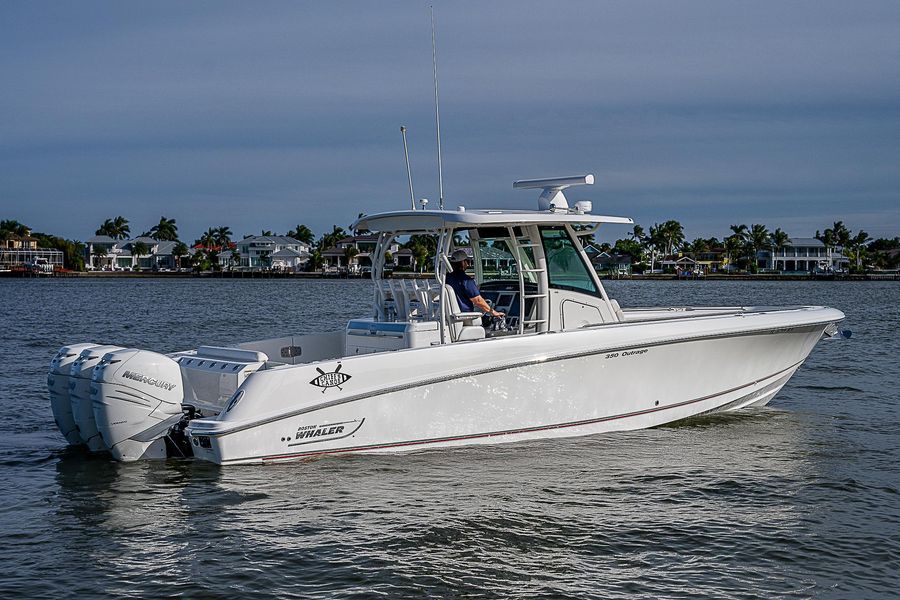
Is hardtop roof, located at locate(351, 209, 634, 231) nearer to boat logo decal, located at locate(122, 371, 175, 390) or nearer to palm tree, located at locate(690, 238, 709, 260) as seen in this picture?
boat logo decal, located at locate(122, 371, 175, 390)

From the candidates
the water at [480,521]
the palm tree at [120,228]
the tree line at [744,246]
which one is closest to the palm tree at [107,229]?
the palm tree at [120,228]

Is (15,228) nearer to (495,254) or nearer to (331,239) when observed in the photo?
(331,239)

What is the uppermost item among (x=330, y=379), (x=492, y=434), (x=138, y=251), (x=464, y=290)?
(x=138, y=251)

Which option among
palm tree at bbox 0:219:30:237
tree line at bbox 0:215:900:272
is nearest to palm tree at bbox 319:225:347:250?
tree line at bbox 0:215:900:272

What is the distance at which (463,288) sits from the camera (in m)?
9.79

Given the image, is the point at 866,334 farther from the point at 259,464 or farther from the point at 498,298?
the point at 259,464

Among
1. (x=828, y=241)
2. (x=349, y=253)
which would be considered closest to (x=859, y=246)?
(x=828, y=241)

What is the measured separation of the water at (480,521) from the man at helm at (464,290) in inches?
58.8

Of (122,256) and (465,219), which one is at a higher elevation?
(122,256)

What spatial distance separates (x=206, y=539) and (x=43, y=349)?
16.9m

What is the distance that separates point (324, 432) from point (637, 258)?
470 feet

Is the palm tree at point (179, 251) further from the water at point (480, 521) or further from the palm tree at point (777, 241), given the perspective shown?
the water at point (480, 521)

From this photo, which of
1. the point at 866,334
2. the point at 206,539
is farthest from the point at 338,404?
the point at 866,334

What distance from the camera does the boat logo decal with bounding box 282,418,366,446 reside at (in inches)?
321
